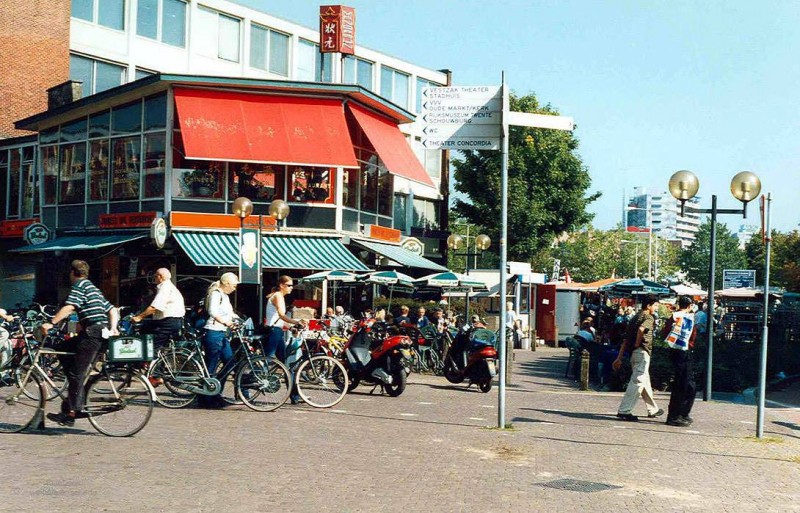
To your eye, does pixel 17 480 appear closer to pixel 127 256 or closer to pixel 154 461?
pixel 154 461

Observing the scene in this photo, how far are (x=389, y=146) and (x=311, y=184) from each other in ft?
8.22

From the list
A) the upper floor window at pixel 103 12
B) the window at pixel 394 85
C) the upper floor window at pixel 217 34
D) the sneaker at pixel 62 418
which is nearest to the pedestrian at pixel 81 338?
the sneaker at pixel 62 418

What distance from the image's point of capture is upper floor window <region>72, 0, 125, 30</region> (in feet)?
122

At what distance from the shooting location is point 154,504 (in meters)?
6.68

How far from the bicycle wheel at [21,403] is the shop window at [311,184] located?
684 inches

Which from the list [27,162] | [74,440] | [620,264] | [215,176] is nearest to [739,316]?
[215,176]

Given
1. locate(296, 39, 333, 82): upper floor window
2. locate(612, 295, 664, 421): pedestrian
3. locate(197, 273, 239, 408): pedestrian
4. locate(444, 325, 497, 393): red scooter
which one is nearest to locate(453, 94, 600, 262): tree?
locate(296, 39, 333, 82): upper floor window

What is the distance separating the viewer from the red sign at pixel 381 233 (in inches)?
1138

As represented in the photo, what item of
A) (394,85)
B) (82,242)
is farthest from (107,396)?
(394,85)

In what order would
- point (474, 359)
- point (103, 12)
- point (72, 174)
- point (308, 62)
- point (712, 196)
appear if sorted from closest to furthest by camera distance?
point (712, 196), point (474, 359), point (72, 174), point (103, 12), point (308, 62)

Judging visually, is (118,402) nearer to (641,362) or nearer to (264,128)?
(641,362)

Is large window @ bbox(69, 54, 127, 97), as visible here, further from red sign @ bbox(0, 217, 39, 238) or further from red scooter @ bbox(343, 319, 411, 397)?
red scooter @ bbox(343, 319, 411, 397)

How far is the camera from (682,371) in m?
12.5

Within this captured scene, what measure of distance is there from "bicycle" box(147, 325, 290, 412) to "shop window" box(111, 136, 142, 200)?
1575cm
